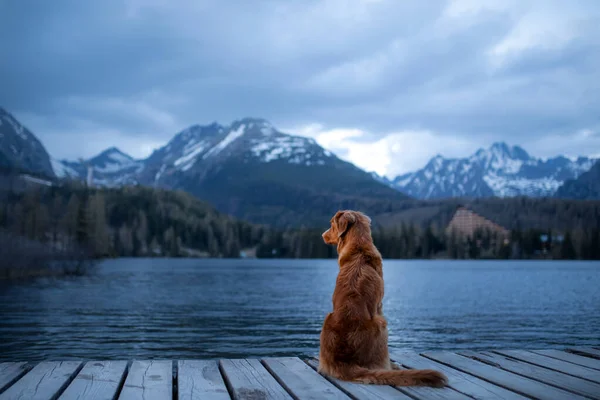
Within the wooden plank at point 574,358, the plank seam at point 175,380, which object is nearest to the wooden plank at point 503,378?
the wooden plank at point 574,358

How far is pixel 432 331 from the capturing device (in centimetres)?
3003

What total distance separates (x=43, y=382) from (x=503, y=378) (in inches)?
199

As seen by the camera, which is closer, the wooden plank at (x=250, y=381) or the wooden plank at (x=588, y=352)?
the wooden plank at (x=250, y=381)

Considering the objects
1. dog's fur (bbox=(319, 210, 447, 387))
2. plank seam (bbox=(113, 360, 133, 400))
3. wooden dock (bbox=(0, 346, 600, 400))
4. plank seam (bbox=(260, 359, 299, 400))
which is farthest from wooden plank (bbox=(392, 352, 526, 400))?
plank seam (bbox=(113, 360, 133, 400))

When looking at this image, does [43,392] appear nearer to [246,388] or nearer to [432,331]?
[246,388]

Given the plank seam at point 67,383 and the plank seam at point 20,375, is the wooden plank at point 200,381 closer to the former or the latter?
the plank seam at point 67,383

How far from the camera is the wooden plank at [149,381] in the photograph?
5695mm

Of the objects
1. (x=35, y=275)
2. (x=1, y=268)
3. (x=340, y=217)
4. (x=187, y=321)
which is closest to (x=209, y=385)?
(x=340, y=217)

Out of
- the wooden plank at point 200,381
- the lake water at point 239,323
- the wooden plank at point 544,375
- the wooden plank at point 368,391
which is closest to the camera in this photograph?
the wooden plank at point 368,391

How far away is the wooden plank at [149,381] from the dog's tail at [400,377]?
200cm

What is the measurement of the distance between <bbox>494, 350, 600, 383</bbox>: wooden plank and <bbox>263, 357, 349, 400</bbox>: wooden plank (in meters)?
2.93

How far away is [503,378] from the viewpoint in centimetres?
641

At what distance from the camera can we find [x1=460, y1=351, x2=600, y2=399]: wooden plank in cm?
589

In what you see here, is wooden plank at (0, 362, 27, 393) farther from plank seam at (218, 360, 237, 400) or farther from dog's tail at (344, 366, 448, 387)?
dog's tail at (344, 366, 448, 387)
